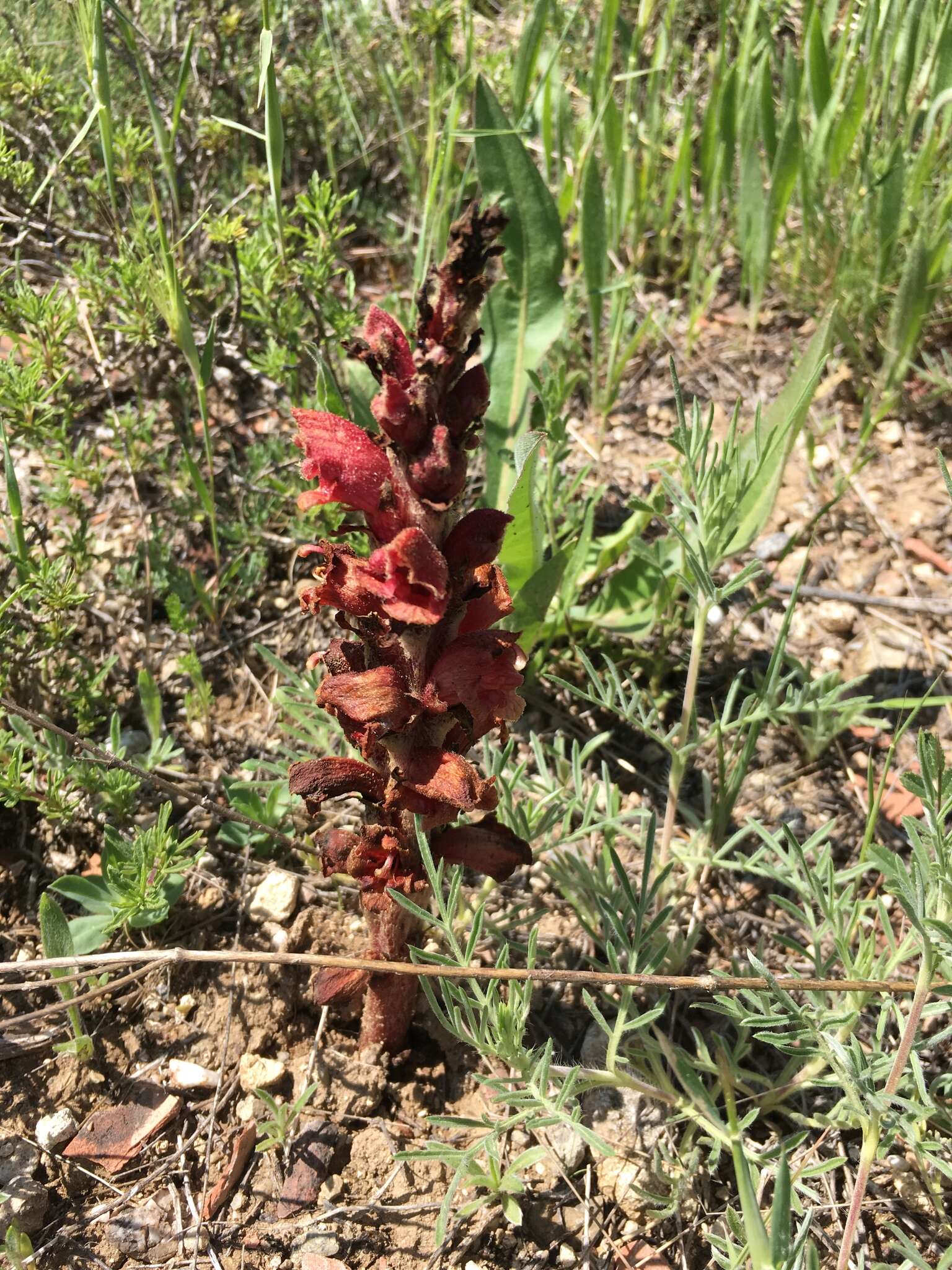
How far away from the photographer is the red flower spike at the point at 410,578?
5.39 feet

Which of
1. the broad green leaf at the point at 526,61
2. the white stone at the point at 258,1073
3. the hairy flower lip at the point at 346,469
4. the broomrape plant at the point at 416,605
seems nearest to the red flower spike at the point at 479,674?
the broomrape plant at the point at 416,605

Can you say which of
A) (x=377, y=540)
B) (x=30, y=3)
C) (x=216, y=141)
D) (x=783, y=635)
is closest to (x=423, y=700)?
(x=377, y=540)

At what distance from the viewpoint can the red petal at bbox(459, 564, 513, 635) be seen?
1.86 metres

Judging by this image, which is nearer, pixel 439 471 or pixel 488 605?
pixel 439 471

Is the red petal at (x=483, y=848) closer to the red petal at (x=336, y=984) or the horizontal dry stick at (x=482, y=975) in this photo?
the horizontal dry stick at (x=482, y=975)

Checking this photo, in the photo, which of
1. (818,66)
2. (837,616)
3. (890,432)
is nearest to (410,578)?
(837,616)

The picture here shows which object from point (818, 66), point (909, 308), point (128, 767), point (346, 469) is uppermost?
point (818, 66)

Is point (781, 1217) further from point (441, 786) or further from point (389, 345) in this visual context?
point (389, 345)

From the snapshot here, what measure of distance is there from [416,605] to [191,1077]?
1.28m

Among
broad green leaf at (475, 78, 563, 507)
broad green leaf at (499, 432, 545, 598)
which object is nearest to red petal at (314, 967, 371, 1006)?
broad green leaf at (499, 432, 545, 598)

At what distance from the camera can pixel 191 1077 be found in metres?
2.28

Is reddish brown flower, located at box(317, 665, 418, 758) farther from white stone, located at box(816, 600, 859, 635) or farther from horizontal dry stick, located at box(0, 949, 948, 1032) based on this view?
white stone, located at box(816, 600, 859, 635)

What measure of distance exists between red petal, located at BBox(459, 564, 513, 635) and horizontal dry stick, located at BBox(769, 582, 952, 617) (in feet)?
5.20

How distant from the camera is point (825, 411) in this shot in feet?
12.5
